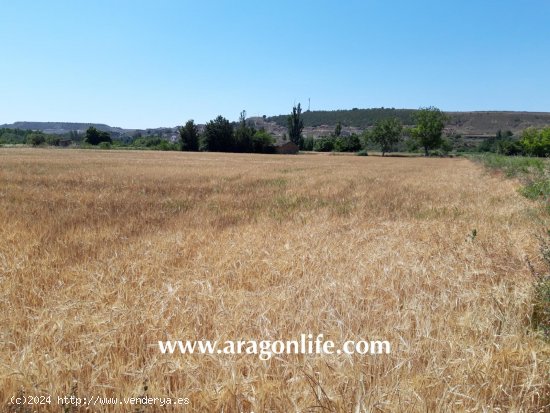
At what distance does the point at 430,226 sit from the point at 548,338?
4.45m

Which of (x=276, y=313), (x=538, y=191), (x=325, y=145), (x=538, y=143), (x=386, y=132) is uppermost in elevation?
(x=386, y=132)

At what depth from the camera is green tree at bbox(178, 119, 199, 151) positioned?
98688 millimetres

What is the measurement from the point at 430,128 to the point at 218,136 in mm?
63787

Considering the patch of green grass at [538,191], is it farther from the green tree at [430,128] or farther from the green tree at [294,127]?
the green tree at [294,127]

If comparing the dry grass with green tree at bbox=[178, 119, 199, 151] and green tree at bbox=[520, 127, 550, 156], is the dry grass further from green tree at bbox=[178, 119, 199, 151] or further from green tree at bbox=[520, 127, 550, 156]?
green tree at bbox=[178, 119, 199, 151]

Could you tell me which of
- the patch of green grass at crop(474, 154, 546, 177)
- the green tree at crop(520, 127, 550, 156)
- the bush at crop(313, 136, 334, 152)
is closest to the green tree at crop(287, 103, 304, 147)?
the bush at crop(313, 136, 334, 152)

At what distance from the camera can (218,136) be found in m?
96.9

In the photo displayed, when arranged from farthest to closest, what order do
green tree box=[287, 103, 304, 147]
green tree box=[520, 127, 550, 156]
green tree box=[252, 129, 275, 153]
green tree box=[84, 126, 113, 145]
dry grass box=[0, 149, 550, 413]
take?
1. green tree box=[84, 126, 113, 145]
2. green tree box=[287, 103, 304, 147]
3. green tree box=[252, 129, 275, 153]
4. green tree box=[520, 127, 550, 156]
5. dry grass box=[0, 149, 550, 413]

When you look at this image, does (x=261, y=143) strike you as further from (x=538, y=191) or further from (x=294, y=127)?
(x=538, y=191)

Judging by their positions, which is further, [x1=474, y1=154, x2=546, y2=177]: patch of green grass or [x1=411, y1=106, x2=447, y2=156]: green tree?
[x1=411, y1=106, x2=447, y2=156]: green tree

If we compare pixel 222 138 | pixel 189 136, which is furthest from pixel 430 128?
pixel 189 136

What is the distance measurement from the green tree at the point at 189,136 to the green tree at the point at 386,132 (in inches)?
2150

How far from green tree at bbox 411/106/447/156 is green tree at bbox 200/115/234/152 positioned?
186 feet

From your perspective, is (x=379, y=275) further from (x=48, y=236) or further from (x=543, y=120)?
(x=543, y=120)
